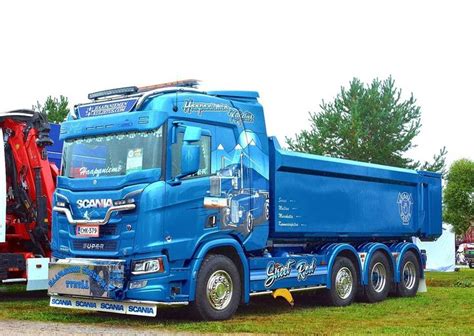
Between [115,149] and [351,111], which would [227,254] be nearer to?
[115,149]

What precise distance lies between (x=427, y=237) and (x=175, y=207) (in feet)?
29.2

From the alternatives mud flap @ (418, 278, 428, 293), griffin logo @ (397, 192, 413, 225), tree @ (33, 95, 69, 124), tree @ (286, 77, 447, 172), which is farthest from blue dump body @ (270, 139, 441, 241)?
tree @ (33, 95, 69, 124)

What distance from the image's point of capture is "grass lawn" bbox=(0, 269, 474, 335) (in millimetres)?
10250

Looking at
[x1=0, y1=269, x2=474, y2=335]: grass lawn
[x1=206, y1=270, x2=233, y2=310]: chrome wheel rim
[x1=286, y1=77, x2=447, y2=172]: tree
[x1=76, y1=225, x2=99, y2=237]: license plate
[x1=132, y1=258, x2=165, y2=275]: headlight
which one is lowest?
[x1=0, y1=269, x2=474, y2=335]: grass lawn

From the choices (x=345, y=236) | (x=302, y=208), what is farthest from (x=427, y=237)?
(x=302, y=208)

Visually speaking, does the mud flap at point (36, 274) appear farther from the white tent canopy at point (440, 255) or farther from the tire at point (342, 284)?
the white tent canopy at point (440, 255)

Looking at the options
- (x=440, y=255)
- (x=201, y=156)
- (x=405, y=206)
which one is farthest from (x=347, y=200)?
(x=440, y=255)

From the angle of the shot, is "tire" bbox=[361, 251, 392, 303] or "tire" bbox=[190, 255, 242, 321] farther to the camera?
"tire" bbox=[361, 251, 392, 303]

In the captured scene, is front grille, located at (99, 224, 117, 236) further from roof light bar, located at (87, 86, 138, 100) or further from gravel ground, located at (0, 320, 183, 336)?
roof light bar, located at (87, 86, 138, 100)

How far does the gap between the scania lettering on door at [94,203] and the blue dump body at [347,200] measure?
2.98 meters

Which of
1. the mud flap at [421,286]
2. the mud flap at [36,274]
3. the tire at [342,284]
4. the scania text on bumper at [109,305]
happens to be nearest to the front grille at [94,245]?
the scania text on bumper at [109,305]

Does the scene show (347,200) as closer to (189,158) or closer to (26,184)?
(189,158)

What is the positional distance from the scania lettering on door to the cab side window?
102 cm

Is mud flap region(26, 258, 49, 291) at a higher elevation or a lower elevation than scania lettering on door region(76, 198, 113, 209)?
lower
